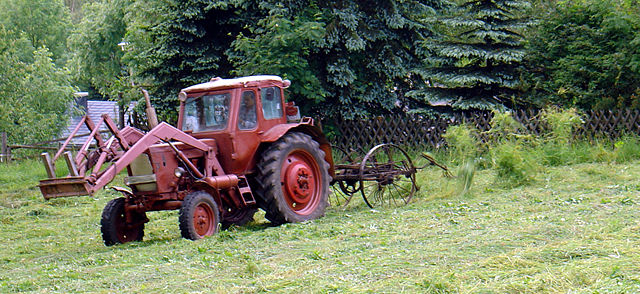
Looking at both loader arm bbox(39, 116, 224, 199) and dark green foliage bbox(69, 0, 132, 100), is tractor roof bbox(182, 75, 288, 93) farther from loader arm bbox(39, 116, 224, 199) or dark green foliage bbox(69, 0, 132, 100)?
dark green foliage bbox(69, 0, 132, 100)

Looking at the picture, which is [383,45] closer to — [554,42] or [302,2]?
[302,2]

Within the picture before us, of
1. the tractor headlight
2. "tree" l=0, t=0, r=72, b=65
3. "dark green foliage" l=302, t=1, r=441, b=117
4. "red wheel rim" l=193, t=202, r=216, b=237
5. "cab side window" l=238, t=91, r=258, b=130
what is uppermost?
"tree" l=0, t=0, r=72, b=65

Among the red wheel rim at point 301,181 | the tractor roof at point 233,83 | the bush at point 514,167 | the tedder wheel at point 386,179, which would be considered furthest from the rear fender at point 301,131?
the bush at point 514,167

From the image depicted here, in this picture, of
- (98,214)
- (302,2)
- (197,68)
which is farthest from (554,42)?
(98,214)

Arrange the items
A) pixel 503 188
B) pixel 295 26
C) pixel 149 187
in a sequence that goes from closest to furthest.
A: 1. pixel 149 187
2. pixel 503 188
3. pixel 295 26

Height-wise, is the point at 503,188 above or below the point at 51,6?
below

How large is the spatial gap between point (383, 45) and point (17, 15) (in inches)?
1603

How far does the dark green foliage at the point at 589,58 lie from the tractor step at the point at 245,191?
435 inches

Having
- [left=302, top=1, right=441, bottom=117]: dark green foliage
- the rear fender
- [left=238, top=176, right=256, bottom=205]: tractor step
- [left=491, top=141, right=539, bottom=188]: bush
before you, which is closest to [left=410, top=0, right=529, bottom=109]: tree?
[left=302, top=1, right=441, bottom=117]: dark green foliage

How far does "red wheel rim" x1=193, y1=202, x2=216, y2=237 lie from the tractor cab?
2.60 feet

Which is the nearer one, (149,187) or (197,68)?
(149,187)

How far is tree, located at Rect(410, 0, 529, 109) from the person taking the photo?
64.5 ft

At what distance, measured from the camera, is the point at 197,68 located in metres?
19.4

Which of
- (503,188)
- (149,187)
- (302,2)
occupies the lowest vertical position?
(503,188)
